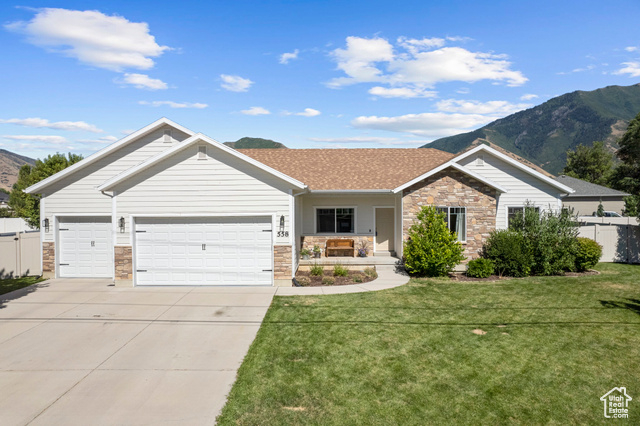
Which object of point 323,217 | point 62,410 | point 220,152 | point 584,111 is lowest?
point 62,410

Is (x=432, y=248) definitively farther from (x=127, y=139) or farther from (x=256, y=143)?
(x=256, y=143)

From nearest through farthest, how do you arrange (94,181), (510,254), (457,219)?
1. (510,254)
2. (94,181)
3. (457,219)

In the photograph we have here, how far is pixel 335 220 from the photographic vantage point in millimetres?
A: 17609

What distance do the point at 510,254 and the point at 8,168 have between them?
170m

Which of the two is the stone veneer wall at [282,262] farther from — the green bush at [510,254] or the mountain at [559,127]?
the mountain at [559,127]

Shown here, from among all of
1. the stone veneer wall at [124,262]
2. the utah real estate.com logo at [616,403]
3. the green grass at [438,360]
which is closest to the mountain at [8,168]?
the stone veneer wall at [124,262]

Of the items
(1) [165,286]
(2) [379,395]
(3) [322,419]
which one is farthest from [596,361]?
(1) [165,286]

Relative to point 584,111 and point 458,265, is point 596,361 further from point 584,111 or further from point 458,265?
point 584,111

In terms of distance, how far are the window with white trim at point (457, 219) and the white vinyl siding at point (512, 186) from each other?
2653 millimetres

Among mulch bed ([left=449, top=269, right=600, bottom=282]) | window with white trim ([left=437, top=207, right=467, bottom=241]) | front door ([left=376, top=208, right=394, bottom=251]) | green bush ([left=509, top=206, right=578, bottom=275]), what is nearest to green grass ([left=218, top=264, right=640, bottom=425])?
mulch bed ([left=449, top=269, right=600, bottom=282])

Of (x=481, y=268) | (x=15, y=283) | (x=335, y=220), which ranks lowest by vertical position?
(x=15, y=283)

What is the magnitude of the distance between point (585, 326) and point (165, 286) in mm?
11910

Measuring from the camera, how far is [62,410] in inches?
215

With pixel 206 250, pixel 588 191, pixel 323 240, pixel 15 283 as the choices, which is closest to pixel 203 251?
pixel 206 250
